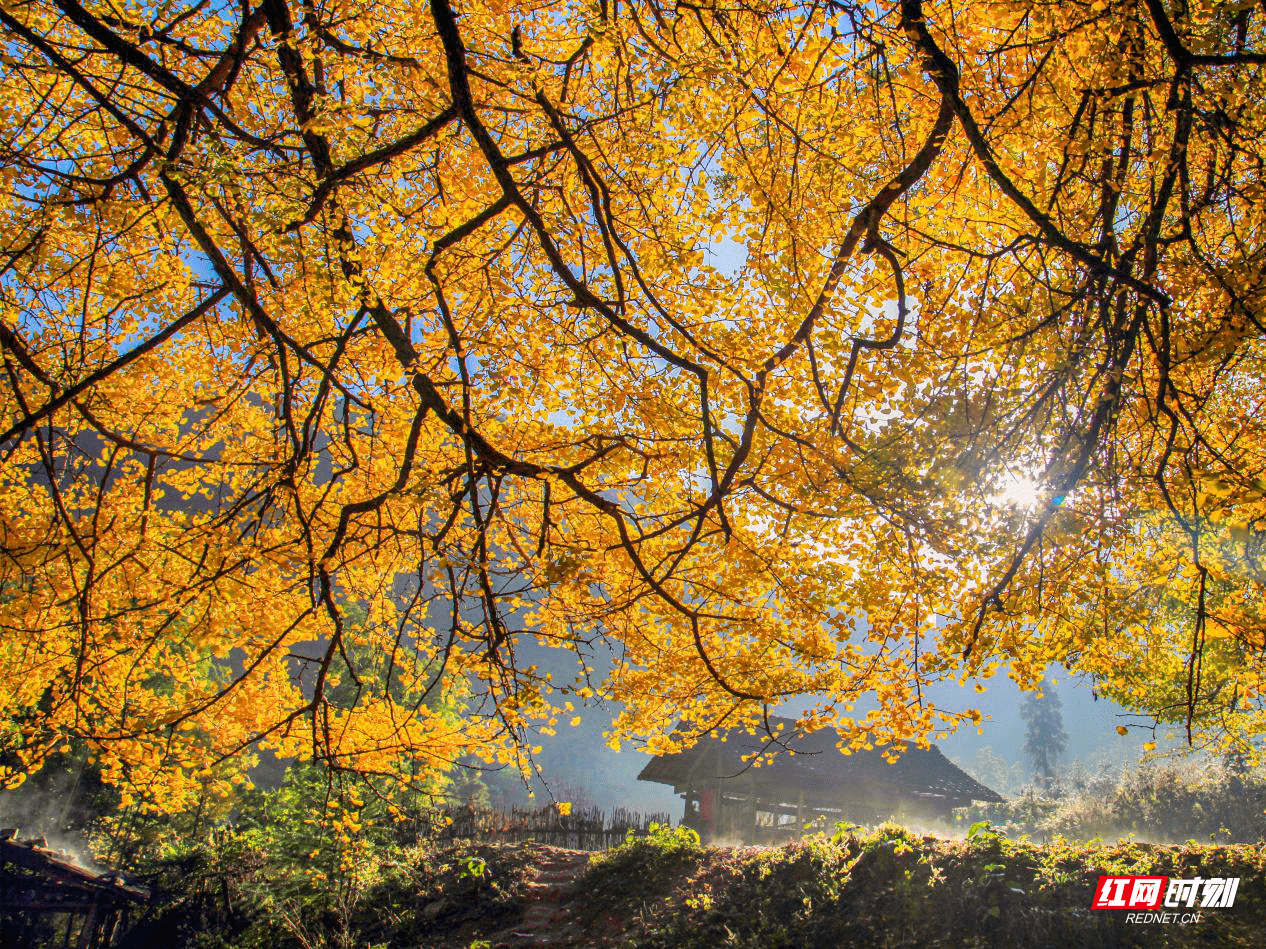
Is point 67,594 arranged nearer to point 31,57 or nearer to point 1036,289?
point 31,57

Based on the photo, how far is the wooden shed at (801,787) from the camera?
19000 mm

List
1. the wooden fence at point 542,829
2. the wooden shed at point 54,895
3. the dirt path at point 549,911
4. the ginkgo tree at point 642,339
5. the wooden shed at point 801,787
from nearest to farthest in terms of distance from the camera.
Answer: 1. the ginkgo tree at point 642,339
2. the dirt path at point 549,911
3. the wooden shed at point 54,895
4. the wooden fence at point 542,829
5. the wooden shed at point 801,787

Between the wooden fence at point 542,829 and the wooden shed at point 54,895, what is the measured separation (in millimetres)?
7473

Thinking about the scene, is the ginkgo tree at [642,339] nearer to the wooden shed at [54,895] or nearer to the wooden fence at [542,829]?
the wooden shed at [54,895]

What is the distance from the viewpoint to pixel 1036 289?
18.4 ft

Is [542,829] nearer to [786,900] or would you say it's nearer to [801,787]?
[801,787]

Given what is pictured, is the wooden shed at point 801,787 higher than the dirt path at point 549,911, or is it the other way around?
the wooden shed at point 801,787

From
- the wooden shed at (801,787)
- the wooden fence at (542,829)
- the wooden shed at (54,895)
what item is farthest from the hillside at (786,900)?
the wooden shed at (801,787)

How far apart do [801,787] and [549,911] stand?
9820 mm

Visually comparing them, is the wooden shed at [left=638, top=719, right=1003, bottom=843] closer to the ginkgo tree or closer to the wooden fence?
the wooden fence

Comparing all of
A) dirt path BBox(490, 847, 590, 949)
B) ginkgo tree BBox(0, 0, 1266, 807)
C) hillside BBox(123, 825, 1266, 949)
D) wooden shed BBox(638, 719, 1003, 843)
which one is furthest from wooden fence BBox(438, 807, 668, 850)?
ginkgo tree BBox(0, 0, 1266, 807)

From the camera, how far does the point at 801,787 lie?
18.8 metres

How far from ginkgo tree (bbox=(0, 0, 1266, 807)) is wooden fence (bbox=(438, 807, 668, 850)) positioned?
13.3m

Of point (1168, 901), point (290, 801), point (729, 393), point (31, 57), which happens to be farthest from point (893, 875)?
point (290, 801)
